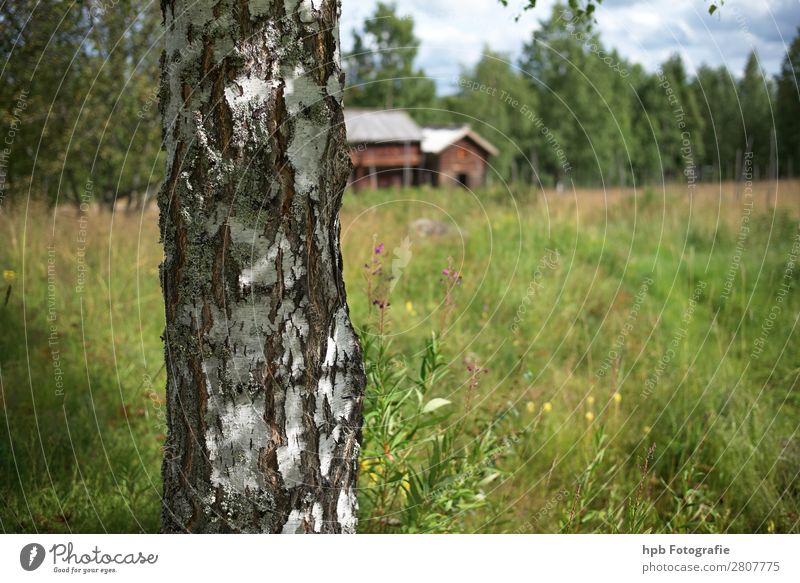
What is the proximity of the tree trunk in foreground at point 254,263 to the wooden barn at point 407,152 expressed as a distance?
9.67m

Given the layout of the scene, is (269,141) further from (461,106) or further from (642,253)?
(461,106)

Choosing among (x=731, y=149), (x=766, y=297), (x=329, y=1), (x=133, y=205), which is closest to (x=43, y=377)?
(x=329, y=1)

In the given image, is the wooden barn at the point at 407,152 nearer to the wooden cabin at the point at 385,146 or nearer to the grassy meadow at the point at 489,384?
the wooden cabin at the point at 385,146

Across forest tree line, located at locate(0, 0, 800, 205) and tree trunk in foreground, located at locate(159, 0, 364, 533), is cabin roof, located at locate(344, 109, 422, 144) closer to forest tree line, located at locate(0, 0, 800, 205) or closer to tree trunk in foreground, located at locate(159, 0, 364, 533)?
forest tree line, located at locate(0, 0, 800, 205)

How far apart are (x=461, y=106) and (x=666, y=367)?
20509 mm

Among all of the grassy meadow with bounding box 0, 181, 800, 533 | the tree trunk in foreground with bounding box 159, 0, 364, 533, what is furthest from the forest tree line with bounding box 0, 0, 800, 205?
the grassy meadow with bounding box 0, 181, 800, 533

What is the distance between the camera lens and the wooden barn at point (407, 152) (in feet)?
44.1

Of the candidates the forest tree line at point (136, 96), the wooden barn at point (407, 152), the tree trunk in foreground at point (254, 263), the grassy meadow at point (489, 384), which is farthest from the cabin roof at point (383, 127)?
the tree trunk in foreground at point (254, 263)

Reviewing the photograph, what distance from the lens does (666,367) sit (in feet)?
12.8
